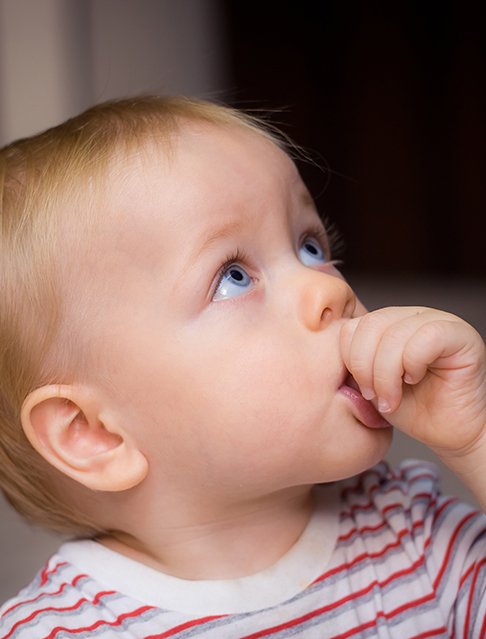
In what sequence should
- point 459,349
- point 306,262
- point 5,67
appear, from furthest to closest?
point 5,67 < point 306,262 < point 459,349

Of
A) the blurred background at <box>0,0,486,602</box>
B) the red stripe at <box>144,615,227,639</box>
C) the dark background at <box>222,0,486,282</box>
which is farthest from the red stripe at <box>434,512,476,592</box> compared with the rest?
the dark background at <box>222,0,486,282</box>

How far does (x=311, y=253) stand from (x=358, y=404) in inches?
7.5

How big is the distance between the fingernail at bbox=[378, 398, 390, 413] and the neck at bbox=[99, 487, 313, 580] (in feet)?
0.56

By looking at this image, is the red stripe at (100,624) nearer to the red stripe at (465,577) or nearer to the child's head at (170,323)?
the child's head at (170,323)

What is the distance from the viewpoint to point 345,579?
1025 mm

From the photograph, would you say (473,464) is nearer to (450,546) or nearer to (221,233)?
(450,546)

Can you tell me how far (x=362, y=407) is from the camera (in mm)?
923

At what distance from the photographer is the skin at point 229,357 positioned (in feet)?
2.98

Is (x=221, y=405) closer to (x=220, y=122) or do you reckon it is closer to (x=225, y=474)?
(x=225, y=474)

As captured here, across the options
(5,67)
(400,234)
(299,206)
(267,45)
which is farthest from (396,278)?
(299,206)

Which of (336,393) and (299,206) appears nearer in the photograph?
(336,393)

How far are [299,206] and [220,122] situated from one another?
11 cm

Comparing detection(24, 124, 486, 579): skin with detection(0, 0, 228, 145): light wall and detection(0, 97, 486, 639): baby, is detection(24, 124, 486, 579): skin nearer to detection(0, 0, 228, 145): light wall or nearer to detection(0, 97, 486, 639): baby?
detection(0, 97, 486, 639): baby

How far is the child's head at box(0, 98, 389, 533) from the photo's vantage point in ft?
3.02
